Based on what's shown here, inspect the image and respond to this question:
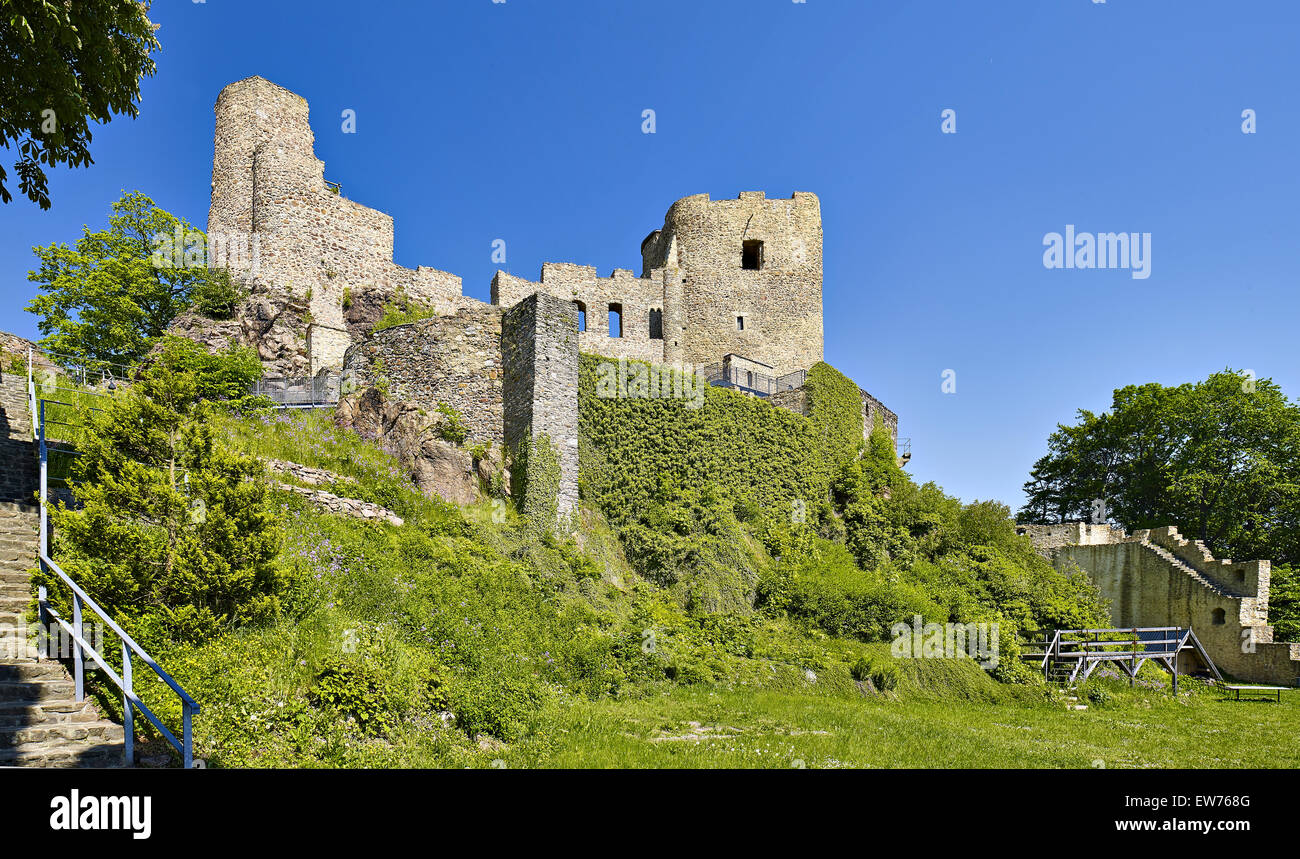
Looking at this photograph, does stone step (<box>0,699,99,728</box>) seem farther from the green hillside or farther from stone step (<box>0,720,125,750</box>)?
the green hillside

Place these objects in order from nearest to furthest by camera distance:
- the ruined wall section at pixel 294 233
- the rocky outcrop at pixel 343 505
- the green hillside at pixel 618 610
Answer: the green hillside at pixel 618 610 → the rocky outcrop at pixel 343 505 → the ruined wall section at pixel 294 233

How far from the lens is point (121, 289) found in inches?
1001

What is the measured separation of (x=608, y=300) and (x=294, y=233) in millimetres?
13475

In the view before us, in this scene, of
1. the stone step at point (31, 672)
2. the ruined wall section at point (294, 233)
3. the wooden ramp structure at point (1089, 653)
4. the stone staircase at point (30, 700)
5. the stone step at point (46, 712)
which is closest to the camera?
the stone staircase at point (30, 700)

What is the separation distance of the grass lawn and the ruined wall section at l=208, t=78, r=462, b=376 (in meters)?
17.8

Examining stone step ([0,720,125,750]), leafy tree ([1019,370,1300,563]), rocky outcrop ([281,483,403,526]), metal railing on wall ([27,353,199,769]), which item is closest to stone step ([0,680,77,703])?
metal railing on wall ([27,353,199,769])

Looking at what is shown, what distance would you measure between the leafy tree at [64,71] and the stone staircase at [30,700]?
4.44 metres

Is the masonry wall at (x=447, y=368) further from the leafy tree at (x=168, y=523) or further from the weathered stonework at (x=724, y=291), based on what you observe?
the weathered stonework at (x=724, y=291)

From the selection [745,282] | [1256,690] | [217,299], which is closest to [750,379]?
[745,282]

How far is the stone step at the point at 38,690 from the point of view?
7039 millimetres

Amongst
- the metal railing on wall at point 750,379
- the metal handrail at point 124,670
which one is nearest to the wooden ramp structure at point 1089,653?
the metal railing on wall at point 750,379

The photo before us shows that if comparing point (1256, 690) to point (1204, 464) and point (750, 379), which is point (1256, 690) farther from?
point (750, 379)
